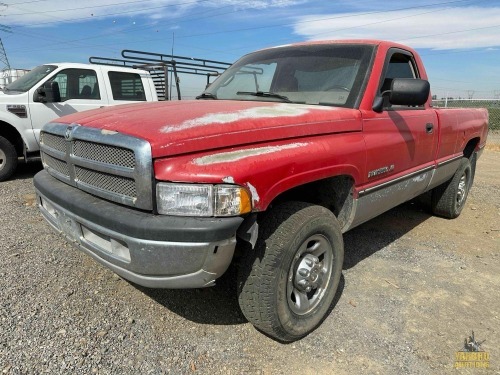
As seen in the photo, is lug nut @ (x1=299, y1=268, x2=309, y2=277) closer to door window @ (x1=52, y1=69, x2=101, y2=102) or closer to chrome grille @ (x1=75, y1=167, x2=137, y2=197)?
chrome grille @ (x1=75, y1=167, x2=137, y2=197)

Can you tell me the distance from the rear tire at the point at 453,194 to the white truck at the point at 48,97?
5666 mm

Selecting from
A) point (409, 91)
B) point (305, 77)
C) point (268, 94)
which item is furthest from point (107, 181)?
point (409, 91)

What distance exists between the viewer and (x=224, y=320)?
8.84 ft

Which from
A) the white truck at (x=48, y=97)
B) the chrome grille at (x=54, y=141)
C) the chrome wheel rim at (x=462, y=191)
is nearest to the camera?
the chrome grille at (x=54, y=141)

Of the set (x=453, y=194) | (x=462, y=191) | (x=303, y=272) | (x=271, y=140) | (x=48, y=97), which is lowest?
(x=462, y=191)

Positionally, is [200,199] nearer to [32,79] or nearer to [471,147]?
[471,147]

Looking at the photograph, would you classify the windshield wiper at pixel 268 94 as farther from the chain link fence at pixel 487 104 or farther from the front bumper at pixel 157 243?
the chain link fence at pixel 487 104

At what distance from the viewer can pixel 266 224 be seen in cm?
227

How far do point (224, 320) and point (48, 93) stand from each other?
5.47 meters

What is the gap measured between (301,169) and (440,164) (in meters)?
2.48

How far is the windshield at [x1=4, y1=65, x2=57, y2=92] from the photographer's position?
264 inches

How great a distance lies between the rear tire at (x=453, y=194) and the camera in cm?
482

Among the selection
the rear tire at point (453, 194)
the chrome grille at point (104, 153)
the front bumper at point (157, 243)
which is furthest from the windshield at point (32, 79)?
the rear tire at point (453, 194)

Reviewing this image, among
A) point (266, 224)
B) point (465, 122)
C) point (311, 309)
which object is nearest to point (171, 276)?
point (266, 224)
